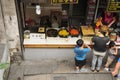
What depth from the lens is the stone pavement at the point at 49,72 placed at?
777 centimetres

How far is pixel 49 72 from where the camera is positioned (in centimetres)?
794

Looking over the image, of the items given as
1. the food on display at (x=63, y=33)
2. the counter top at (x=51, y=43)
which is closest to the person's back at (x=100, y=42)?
the counter top at (x=51, y=43)

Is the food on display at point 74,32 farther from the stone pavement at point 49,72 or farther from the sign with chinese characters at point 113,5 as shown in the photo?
the sign with chinese characters at point 113,5

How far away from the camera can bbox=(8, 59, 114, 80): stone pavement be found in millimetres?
7770

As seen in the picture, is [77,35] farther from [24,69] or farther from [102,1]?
[24,69]

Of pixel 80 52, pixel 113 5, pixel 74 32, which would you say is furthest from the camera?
pixel 74 32

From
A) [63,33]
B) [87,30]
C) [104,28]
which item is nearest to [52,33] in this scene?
[63,33]

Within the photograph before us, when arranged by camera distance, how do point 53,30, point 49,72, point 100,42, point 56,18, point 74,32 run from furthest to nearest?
point 56,18 → point 53,30 → point 74,32 → point 49,72 → point 100,42

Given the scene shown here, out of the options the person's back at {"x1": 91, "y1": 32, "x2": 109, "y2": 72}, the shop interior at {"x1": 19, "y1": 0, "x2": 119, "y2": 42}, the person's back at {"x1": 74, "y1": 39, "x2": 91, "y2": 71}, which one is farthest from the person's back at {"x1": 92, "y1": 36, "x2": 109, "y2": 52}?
the shop interior at {"x1": 19, "y1": 0, "x2": 119, "y2": 42}

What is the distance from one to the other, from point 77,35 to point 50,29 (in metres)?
1.14

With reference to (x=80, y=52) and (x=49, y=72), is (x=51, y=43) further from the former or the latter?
(x=80, y=52)

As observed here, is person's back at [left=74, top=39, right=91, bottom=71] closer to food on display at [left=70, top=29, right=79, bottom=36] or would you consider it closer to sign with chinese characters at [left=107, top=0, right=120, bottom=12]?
food on display at [left=70, top=29, right=79, bottom=36]

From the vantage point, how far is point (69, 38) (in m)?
8.41

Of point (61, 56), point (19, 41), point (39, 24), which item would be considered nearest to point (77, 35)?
point (61, 56)
